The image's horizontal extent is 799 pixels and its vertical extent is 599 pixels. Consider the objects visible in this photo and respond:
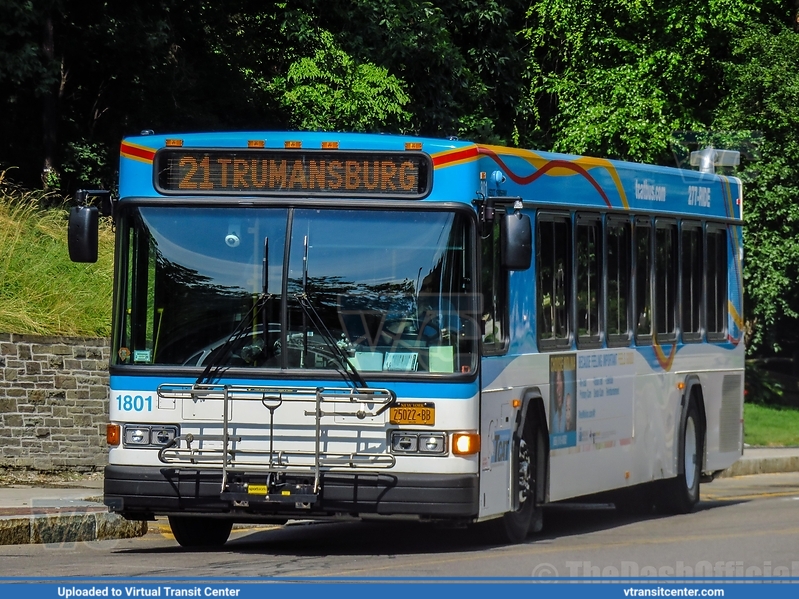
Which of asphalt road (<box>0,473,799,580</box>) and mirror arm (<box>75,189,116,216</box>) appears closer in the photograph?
asphalt road (<box>0,473,799,580</box>)

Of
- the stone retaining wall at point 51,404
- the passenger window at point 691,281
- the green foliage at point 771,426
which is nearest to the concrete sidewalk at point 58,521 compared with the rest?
the stone retaining wall at point 51,404

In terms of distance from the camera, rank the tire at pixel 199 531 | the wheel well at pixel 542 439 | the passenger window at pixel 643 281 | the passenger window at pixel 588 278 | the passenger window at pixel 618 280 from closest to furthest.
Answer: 1. the tire at pixel 199 531
2. the wheel well at pixel 542 439
3. the passenger window at pixel 588 278
4. the passenger window at pixel 618 280
5. the passenger window at pixel 643 281

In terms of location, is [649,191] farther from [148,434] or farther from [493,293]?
[148,434]

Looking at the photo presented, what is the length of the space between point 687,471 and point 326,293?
21.2 feet

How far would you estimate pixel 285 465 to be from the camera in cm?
1109

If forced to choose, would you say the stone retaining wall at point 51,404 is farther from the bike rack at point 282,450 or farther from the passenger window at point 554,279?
the bike rack at point 282,450

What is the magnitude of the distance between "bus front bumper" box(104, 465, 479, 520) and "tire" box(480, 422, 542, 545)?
3.96 ft

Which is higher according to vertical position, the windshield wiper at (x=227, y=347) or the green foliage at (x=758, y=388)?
the windshield wiper at (x=227, y=347)

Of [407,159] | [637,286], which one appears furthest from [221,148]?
[637,286]

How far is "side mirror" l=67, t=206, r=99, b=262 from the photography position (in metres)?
11.6

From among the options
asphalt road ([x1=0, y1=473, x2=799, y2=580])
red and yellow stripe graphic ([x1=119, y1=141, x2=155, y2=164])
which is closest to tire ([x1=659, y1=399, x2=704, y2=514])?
asphalt road ([x1=0, y1=473, x2=799, y2=580])

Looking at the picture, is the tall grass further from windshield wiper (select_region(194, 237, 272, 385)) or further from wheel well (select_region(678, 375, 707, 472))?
windshield wiper (select_region(194, 237, 272, 385))

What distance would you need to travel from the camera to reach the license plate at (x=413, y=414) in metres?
11.1

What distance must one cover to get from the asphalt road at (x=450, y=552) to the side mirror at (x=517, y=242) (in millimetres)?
1960
